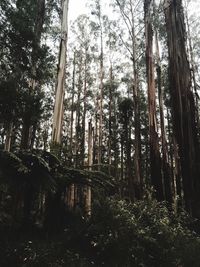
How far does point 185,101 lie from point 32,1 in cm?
745

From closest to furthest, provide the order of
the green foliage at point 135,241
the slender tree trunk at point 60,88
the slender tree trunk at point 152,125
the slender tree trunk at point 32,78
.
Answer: the green foliage at point 135,241, the slender tree trunk at point 60,88, the slender tree trunk at point 32,78, the slender tree trunk at point 152,125

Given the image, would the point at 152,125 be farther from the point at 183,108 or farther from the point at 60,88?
the point at 60,88

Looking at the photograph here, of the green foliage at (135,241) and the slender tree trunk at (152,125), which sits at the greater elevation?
the slender tree trunk at (152,125)

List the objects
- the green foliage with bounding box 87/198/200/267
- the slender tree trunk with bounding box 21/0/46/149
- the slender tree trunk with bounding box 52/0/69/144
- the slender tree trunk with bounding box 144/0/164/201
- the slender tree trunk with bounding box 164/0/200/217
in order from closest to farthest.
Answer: the green foliage with bounding box 87/198/200/267 → the slender tree trunk with bounding box 164/0/200/217 → the slender tree trunk with bounding box 52/0/69/144 → the slender tree trunk with bounding box 21/0/46/149 → the slender tree trunk with bounding box 144/0/164/201

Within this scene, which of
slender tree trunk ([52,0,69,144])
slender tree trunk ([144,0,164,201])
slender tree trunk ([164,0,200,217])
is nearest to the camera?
slender tree trunk ([164,0,200,217])

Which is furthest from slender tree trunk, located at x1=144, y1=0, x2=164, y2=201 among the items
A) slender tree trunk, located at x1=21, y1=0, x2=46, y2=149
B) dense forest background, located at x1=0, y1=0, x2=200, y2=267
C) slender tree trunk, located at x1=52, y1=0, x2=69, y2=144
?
slender tree trunk, located at x1=21, y1=0, x2=46, y2=149

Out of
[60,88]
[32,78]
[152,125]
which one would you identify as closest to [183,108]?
[152,125]

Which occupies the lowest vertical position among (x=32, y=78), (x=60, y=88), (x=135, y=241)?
(x=135, y=241)

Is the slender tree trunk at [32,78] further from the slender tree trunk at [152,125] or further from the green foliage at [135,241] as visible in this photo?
the slender tree trunk at [152,125]

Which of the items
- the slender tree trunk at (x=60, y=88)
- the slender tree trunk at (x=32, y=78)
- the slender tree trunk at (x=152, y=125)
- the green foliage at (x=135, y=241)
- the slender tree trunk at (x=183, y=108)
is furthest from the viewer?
the slender tree trunk at (x=152, y=125)

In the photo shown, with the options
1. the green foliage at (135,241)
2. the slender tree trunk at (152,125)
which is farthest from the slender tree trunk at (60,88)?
the slender tree trunk at (152,125)

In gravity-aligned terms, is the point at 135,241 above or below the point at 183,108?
below

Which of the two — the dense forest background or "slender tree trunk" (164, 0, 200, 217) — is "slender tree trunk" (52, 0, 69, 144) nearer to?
the dense forest background

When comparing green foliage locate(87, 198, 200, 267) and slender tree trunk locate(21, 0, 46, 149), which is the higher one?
slender tree trunk locate(21, 0, 46, 149)
